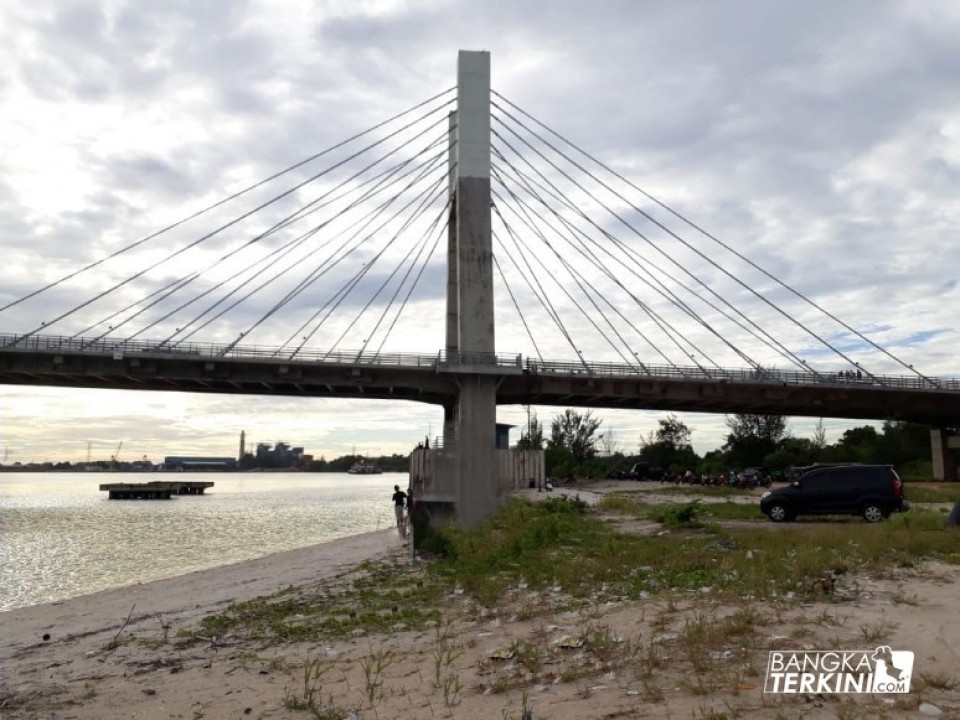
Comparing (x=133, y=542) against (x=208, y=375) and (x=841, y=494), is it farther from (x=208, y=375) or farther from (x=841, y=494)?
(x=841, y=494)

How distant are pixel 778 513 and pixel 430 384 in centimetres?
2528

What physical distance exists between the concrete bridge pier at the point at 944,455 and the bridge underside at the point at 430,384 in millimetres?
7703

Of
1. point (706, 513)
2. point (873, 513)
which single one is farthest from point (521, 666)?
point (706, 513)

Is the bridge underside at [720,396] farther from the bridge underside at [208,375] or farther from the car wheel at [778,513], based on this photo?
the car wheel at [778,513]

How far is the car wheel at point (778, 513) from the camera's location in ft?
85.7

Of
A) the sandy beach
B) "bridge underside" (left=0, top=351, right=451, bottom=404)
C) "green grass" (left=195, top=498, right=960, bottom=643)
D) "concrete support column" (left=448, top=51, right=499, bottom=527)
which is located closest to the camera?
the sandy beach

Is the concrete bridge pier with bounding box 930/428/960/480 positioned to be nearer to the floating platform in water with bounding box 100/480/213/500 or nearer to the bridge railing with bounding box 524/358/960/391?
the bridge railing with bounding box 524/358/960/391

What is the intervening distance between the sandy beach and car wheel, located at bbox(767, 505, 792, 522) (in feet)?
39.6

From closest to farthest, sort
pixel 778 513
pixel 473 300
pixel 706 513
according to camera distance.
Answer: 1. pixel 778 513
2. pixel 706 513
3. pixel 473 300

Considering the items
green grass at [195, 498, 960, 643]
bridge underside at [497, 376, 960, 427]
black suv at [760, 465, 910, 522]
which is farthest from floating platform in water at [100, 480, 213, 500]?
Result: black suv at [760, 465, 910, 522]

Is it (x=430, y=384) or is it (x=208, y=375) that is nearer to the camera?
(x=208, y=375)

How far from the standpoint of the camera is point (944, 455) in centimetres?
6600

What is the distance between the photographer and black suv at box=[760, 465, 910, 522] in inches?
985

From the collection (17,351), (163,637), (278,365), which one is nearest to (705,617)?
(163,637)
